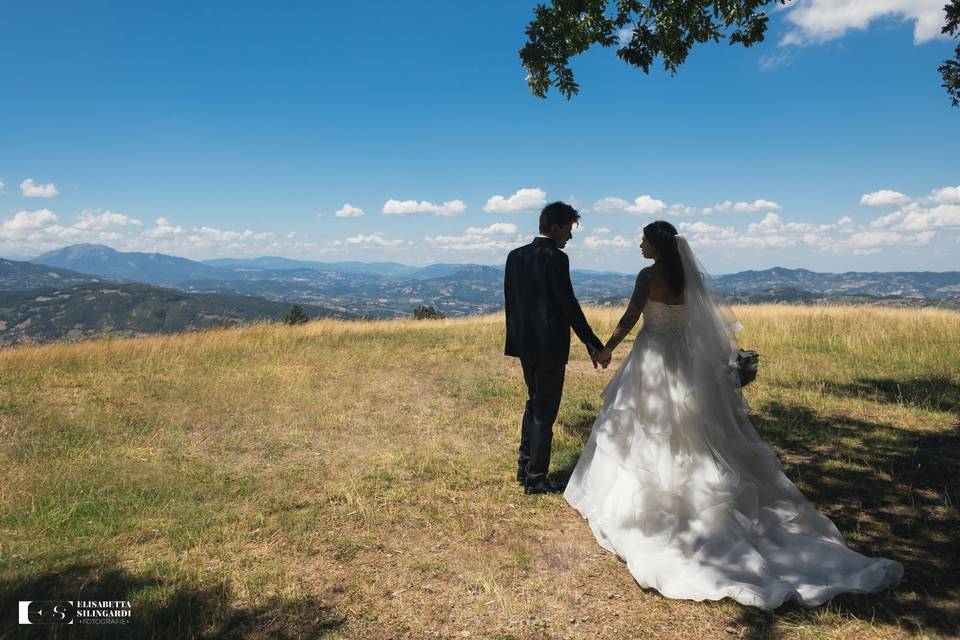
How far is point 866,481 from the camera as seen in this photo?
20.0 feet

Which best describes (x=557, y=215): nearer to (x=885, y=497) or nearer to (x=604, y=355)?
(x=604, y=355)

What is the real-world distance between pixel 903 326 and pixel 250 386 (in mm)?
18035

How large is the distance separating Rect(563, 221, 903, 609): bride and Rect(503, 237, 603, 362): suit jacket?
490 millimetres

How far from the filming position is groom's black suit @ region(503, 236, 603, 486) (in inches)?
217

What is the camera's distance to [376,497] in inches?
235

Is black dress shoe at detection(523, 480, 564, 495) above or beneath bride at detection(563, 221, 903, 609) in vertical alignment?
beneath

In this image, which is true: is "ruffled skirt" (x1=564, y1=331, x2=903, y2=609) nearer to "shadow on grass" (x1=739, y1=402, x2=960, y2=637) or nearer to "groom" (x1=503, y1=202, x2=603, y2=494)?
"shadow on grass" (x1=739, y1=402, x2=960, y2=637)

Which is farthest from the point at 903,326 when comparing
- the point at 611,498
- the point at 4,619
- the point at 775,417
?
the point at 4,619

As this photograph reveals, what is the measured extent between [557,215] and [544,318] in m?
1.20

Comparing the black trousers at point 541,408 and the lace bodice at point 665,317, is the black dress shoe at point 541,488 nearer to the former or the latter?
the black trousers at point 541,408

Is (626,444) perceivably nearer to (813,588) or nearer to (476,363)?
(813,588)

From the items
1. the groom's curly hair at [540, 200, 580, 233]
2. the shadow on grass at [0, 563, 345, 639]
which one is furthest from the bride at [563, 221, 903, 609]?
the shadow on grass at [0, 563, 345, 639]

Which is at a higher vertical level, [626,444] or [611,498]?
[626,444]

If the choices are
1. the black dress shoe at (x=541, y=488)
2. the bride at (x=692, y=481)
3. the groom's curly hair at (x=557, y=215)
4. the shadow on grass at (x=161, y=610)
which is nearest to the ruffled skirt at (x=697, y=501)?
the bride at (x=692, y=481)
